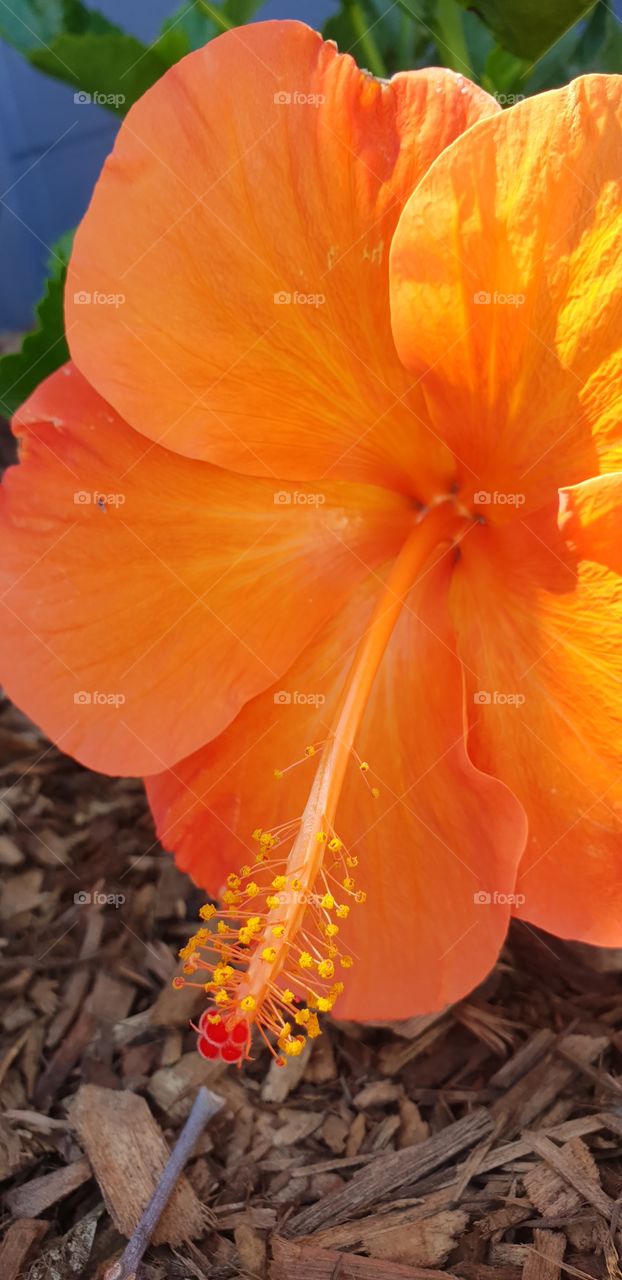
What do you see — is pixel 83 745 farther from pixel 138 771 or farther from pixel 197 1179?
pixel 197 1179

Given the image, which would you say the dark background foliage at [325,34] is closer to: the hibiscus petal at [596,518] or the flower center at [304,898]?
the flower center at [304,898]

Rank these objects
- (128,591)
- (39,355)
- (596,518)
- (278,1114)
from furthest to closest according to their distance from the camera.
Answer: (39,355), (278,1114), (128,591), (596,518)

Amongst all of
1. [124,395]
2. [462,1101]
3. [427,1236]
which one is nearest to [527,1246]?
[427,1236]

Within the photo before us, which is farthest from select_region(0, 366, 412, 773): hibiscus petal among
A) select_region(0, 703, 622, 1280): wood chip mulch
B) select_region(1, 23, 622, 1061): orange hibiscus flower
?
select_region(0, 703, 622, 1280): wood chip mulch

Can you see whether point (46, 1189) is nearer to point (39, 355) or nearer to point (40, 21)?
point (39, 355)

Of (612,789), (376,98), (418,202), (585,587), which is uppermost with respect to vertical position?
(376,98)

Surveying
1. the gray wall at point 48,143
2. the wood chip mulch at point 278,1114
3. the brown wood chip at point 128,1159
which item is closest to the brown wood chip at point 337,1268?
the wood chip mulch at point 278,1114

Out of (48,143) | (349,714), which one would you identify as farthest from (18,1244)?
(48,143)
